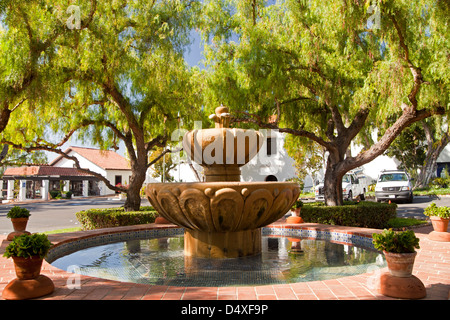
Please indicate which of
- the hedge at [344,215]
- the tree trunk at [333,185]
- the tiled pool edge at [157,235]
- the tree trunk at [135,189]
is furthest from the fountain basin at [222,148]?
the tree trunk at [135,189]

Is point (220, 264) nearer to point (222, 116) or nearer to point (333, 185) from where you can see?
point (222, 116)

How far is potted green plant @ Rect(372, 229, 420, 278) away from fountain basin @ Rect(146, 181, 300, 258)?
7.61ft

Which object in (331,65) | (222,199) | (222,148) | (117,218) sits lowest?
(117,218)

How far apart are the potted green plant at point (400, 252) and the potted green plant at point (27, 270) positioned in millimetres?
4246

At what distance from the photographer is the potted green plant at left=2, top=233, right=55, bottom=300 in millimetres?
4273

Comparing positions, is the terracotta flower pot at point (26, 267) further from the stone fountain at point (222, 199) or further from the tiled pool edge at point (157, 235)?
the tiled pool edge at point (157, 235)

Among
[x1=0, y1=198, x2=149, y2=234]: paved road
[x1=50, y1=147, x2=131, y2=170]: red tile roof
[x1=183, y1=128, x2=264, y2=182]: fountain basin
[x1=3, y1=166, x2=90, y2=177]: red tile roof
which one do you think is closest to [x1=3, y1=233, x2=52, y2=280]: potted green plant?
[x1=183, y1=128, x2=264, y2=182]: fountain basin

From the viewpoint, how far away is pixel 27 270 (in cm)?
439

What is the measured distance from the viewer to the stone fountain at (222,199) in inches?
239

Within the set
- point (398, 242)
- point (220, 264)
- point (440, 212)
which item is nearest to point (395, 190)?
point (440, 212)

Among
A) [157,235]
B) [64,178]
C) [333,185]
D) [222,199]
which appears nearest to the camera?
[222,199]

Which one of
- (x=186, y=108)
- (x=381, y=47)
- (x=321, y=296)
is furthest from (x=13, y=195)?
(x=321, y=296)

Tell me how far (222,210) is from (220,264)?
1101 mm
